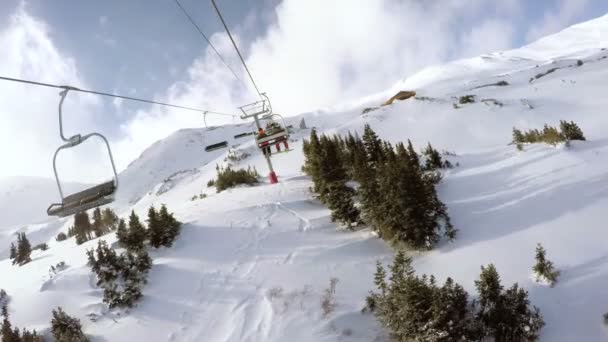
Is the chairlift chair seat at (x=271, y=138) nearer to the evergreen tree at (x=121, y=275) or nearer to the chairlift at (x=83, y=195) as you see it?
the evergreen tree at (x=121, y=275)

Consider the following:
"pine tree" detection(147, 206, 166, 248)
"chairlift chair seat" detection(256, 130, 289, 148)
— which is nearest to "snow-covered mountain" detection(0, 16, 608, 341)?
"pine tree" detection(147, 206, 166, 248)

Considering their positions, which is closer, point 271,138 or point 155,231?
point 155,231

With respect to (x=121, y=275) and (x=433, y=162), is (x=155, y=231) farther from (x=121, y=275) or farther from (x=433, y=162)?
(x=433, y=162)

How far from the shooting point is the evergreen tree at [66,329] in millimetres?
6613

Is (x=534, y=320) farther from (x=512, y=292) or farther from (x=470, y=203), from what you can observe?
(x=470, y=203)

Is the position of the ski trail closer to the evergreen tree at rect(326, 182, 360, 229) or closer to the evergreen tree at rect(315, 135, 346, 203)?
the evergreen tree at rect(326, 182, 360, 229)

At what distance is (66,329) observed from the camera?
6746 mm

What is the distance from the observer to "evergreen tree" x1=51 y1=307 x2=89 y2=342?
6.61m

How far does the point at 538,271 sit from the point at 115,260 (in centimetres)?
A: 947

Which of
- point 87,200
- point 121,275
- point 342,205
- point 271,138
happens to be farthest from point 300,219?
point 87,200

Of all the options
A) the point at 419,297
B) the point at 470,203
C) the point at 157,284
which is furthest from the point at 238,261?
the point at 470,203

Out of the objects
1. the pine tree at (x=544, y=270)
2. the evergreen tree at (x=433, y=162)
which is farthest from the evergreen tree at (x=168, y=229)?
the evergreen tree at (x=433, y=162)

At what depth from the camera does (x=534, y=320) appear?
521cm

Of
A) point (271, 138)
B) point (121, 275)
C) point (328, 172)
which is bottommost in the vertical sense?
point (121, 275)
